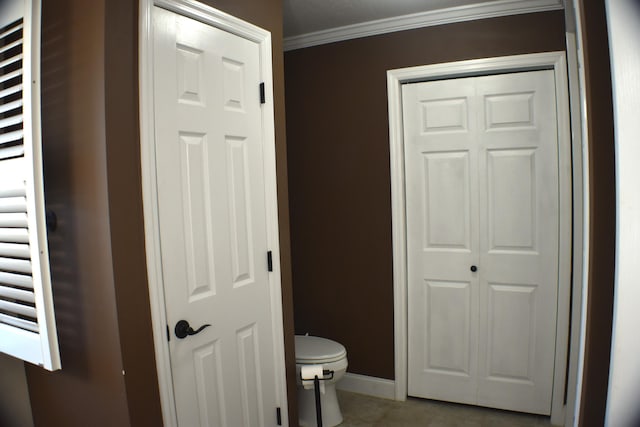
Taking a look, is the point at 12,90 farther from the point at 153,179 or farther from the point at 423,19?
the point at 423,19

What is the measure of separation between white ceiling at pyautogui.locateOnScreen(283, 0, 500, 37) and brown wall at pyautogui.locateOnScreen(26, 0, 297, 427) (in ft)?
4.24

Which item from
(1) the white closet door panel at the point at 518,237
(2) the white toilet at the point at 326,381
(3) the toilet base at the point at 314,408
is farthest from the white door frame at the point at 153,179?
(1) the white closet door panel at the point at 518,237

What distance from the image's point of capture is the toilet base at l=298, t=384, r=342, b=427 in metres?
2.47

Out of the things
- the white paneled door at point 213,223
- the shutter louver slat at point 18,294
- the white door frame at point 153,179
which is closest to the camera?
the shutter louver slat at point 18,294

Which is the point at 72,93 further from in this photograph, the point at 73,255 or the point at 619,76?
the point at 619,76

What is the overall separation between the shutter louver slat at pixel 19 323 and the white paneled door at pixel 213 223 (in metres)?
0.43

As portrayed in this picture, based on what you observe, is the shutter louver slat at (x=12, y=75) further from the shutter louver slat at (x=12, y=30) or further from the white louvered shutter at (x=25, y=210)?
the shutter louver slat at (x=12, y=30)

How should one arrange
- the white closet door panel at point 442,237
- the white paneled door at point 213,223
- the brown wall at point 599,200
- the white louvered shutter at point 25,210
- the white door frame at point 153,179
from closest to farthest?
the brown wall at point 599,200, the white louvered shutter at point 25,210, the white door frame at point 153,179, the white paneled door at point 213,223, the white closet door panel at point 442,237

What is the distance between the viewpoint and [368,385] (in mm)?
2924

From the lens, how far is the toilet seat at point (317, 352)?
7.81 ft

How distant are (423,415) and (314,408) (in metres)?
0.75

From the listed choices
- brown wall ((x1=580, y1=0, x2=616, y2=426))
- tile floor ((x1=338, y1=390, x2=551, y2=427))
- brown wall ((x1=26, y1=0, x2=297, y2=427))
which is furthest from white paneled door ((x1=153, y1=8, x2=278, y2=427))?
brown wall ((x1=580, y1=0, x2=616, y2=426))

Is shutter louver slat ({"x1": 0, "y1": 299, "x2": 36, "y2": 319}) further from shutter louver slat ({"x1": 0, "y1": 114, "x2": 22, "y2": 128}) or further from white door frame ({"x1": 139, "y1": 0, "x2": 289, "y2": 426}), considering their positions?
shutter louver slat ({"x1": 0, "y1": 114, "x2": 22, "y2": 128})

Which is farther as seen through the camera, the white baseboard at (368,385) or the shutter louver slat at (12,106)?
the white baseboard at (368,385)
